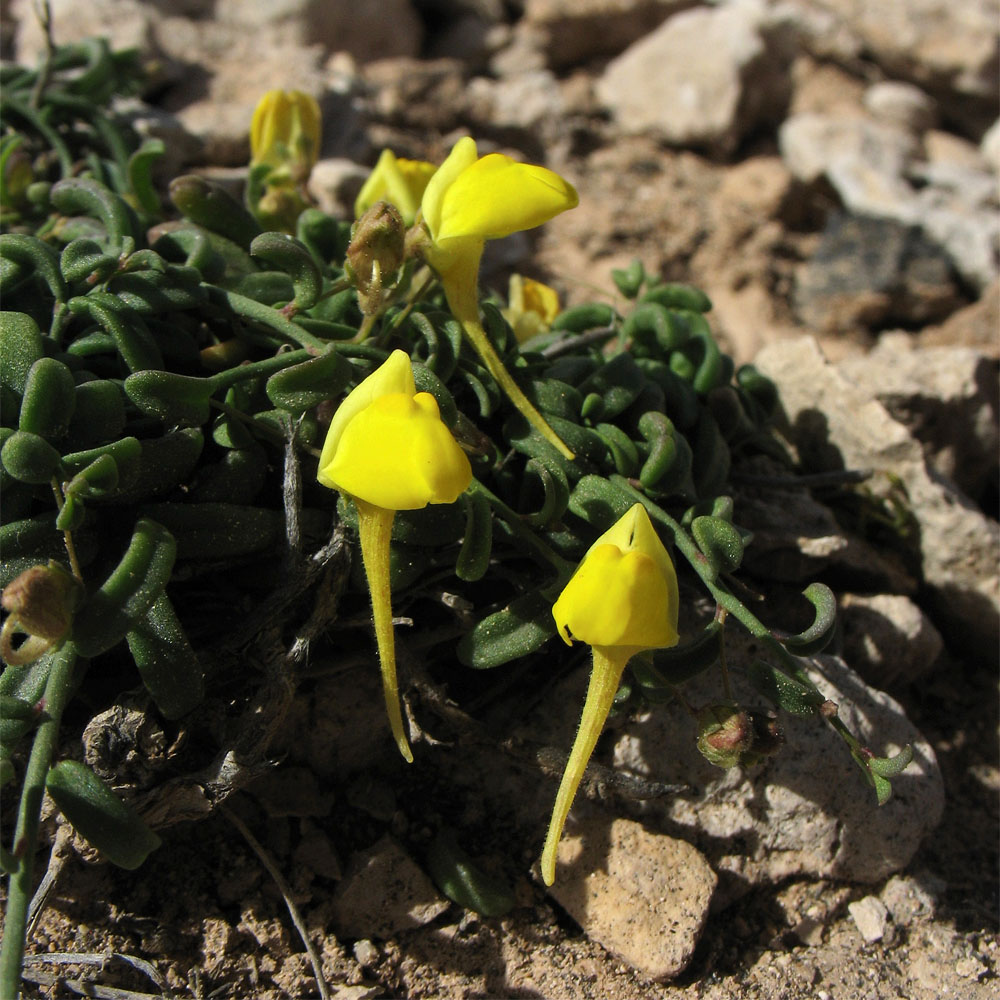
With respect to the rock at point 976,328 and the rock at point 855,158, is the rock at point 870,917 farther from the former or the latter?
the rock at point 855,158

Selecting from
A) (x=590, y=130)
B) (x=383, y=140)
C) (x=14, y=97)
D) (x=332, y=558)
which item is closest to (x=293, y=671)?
(x=332, y=558)

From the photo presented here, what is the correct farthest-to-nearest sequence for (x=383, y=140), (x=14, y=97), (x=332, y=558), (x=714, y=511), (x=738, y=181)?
(x=738, y=181) < (x=383, y=140) < (x=14, y=97) < (x=714, y=511) < (x=332, y=558)

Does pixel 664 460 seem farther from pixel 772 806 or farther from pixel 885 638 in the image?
pixel 885 638

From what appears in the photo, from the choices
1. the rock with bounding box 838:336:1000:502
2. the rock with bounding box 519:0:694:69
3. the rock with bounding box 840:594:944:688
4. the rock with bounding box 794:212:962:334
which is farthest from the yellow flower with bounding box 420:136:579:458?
the rock with bounding box 519:0:694:69

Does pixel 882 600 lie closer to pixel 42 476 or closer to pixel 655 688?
pixel 655 688

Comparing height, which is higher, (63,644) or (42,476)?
(42,476)

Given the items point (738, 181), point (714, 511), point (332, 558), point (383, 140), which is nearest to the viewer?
point (332, 558)
